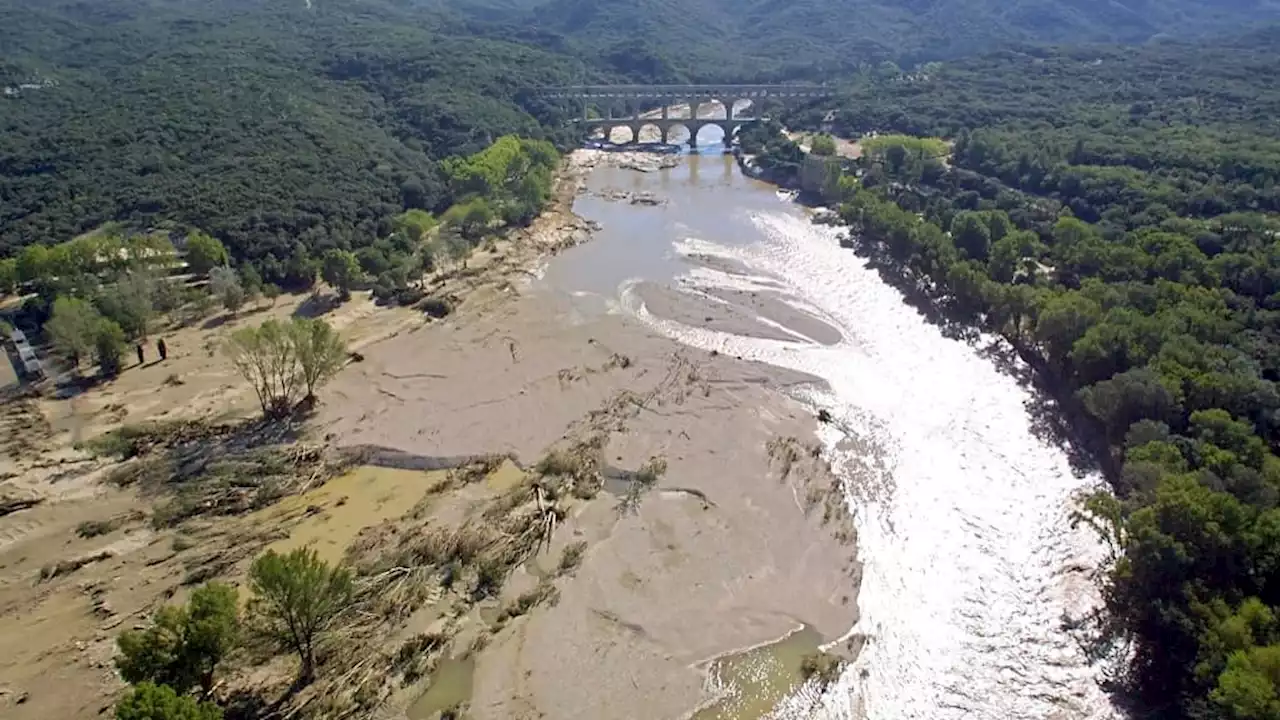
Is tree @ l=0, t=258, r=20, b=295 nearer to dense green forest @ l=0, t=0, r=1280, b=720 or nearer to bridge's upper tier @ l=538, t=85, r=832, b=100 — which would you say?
dense green forest @ l=0, t=0, r=1280, b=720

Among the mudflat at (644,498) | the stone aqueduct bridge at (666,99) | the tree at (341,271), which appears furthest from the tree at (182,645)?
the stone aqueduct bridge at (666,99)

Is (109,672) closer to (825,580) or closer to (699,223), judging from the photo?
(825,580)

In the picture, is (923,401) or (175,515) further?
(923,401)

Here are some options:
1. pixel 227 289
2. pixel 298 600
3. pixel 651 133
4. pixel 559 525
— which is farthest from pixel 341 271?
pixel 651 133

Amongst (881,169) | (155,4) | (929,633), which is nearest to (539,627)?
(929,633)

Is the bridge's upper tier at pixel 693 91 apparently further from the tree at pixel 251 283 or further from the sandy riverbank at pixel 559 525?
the sandy riverbank at pixel 559 525

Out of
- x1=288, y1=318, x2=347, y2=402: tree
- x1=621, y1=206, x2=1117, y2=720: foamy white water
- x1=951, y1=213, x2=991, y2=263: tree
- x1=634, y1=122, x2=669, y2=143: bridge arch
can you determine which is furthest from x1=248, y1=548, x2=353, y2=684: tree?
x1=634, y1=122, x2=669, y2=143: bridge arch

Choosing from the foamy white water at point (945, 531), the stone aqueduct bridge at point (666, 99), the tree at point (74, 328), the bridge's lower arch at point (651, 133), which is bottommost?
the foamy white water at point (945, 531)
